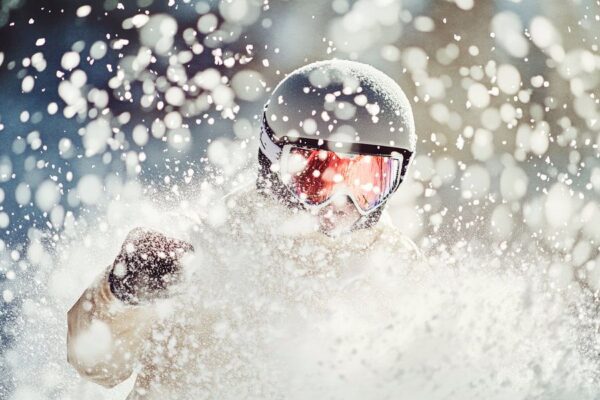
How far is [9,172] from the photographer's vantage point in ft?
31.6

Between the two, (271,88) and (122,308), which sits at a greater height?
(122,308)

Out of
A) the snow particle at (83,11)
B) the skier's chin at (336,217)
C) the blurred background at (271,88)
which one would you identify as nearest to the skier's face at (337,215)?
the skier's chin at (336,217)

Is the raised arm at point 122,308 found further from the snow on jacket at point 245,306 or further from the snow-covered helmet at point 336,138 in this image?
the snow-covered helmet at point 336,138

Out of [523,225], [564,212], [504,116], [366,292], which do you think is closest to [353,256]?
[366,292]

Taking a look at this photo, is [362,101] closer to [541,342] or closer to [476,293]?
[476,293]

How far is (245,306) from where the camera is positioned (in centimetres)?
149

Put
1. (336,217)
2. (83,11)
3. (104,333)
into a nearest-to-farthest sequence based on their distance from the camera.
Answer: (104,333)
(336,217)
(83,11)

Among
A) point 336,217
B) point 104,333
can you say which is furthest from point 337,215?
point 104,333

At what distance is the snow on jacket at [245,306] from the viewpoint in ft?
4.77

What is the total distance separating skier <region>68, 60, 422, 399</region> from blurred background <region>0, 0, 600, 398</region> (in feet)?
25.3

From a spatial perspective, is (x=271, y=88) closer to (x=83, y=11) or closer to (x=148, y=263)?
(x=83, y=11)

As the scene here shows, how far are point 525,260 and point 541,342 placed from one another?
13.4 m

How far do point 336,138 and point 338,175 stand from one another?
165 mm

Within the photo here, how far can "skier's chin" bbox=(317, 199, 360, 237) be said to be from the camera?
62.7 inches
